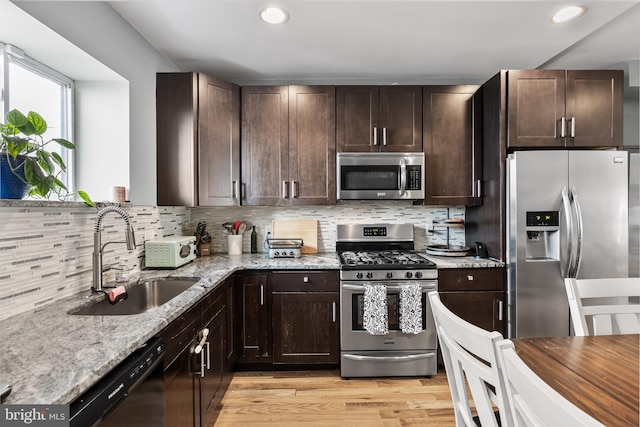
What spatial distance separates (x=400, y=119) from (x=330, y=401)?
2.30 m

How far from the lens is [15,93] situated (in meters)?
1.61

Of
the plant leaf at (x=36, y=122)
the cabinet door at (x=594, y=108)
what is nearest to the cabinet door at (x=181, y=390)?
the plant leaf at (x=36, y=122)

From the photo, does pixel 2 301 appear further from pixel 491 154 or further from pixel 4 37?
pixel 491 154

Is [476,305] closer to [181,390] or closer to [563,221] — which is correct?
[563,221]

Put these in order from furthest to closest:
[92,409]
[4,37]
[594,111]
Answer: [594,111], [4,37], [92,409]

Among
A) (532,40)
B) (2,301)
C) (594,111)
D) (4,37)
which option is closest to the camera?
(2,301)

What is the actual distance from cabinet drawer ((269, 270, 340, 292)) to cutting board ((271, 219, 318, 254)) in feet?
1.84

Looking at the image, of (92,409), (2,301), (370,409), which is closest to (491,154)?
(370,409)

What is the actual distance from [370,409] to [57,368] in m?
1.84

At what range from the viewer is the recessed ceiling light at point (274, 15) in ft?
6.28

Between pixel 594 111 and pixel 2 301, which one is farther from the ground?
pixel 594 111

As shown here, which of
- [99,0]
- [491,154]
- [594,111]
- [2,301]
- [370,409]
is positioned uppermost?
[99,0]

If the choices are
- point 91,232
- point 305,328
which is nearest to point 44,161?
point 91,232

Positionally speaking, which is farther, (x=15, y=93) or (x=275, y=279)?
(x=275, y=279)
